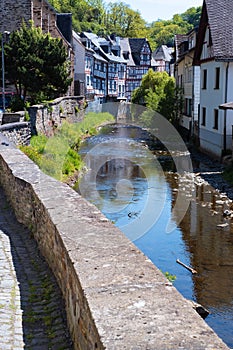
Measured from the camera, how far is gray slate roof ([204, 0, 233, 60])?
25.7 meters

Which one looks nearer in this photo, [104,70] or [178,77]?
[178,77]

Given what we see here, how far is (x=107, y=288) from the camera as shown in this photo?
4.11 meters

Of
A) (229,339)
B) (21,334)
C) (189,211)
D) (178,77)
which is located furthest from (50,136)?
(21,334)

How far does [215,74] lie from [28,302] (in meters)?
23.9

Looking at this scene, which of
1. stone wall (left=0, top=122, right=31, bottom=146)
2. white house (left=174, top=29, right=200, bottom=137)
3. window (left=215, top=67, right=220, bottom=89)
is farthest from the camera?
white house (left=174, top=29, right=200, bottom=137)

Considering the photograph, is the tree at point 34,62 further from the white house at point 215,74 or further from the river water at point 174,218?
the white house at point 215,74

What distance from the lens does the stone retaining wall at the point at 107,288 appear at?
3.24 metres

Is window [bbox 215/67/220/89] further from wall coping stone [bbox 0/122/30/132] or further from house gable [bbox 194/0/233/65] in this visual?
wall coping stone [bbox 0/122/30/132]

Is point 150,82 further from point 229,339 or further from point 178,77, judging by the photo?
point 229,339

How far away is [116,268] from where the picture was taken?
4.54 m

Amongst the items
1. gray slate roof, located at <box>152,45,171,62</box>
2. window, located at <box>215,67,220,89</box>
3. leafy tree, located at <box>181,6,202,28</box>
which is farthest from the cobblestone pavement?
leafy tree, located at <box>181,6,202,28</box>

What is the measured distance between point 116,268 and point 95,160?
24100 millimetres

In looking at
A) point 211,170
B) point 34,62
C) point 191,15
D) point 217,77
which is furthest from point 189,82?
point 191,15

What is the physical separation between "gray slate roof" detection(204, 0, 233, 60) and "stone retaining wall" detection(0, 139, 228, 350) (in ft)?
65.6
